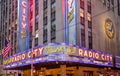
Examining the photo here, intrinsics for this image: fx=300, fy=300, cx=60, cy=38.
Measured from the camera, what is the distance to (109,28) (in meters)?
57.7

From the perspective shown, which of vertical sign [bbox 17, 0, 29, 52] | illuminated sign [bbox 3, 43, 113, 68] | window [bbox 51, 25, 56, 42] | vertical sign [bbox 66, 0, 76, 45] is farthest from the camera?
vertical sign [bbox 17, 0, 29, 52]

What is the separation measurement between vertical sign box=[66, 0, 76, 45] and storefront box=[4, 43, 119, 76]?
16.2ft

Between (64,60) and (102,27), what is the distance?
1985cm

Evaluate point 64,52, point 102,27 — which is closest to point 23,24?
point 102,27

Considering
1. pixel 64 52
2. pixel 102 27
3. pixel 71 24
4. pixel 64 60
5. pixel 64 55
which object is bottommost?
pixel 64 60

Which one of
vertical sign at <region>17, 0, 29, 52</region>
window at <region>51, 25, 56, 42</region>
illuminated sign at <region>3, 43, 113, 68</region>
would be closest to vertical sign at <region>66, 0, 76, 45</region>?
window at <region>51, 25, 56, 42</region>

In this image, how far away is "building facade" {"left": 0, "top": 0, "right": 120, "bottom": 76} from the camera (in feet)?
156

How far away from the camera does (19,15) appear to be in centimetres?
6425

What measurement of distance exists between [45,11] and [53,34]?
230 inches

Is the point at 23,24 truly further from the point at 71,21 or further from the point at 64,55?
the point at 64,55

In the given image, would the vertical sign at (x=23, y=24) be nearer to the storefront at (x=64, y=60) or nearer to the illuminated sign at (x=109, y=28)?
the storefront at (x=64, y=60)

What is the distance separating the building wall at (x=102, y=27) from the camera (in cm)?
5297

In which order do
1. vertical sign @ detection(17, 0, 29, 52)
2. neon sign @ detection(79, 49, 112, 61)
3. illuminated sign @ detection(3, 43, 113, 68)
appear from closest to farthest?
illuminated sign @ detection(3, 43, 113, 68), neon sign @ detection(79, 49, 112, 61), vertical sign @ detection(17, 0, 29, 52)

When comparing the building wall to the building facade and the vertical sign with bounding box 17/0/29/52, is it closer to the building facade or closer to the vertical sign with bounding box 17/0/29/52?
the building facade
